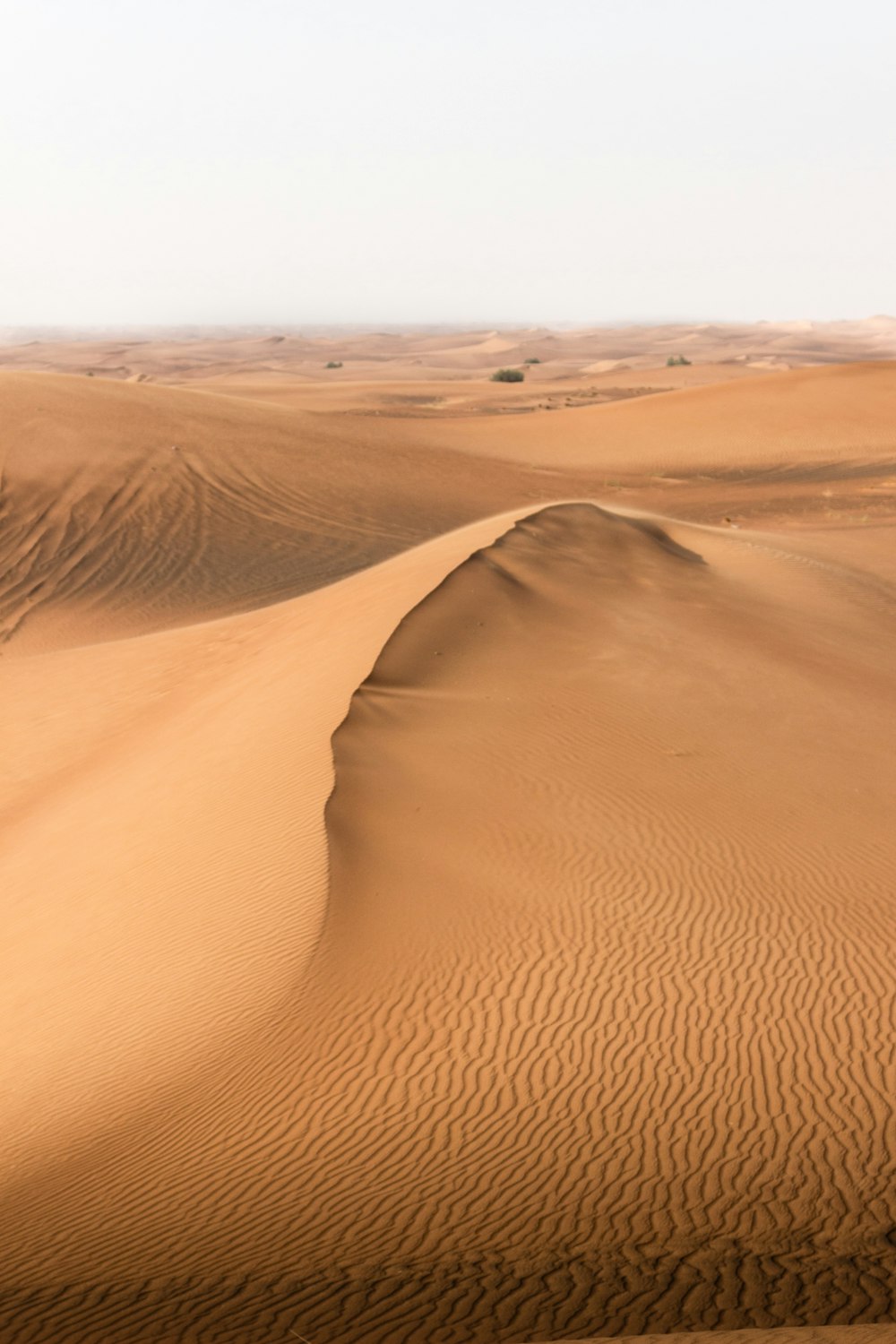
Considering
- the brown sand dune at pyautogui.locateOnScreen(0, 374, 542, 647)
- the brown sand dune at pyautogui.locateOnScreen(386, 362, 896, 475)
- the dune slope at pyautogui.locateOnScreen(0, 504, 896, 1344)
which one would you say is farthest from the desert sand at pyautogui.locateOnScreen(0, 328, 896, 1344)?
the brown sand dune at pyautogui.locateOnScreen(386, 362, 896, 475)

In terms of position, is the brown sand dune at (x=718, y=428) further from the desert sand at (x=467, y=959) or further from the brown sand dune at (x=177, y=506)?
the desert sand at (x=467, y=959)

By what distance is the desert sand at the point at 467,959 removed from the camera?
4445 millimetres

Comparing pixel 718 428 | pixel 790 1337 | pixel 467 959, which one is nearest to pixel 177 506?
pixel 718 428

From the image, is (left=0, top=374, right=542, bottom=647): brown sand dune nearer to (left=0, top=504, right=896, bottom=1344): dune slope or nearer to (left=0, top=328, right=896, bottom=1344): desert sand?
(left=0, top=328, right=896, bottom=1344): desert sand

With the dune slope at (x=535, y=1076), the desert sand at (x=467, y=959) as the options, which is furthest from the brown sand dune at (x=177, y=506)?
the dune slope at (x=535, y=1076)

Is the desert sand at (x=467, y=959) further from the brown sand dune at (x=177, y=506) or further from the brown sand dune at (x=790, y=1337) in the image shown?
the brown sand dune at (x=177, y=506)

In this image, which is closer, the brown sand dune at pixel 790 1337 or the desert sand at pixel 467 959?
the brown sand dune at pixel 790 1337

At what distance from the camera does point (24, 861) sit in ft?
32.6

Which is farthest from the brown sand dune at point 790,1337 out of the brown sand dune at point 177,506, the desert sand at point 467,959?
Answer: the brown sand dune at point 177,506

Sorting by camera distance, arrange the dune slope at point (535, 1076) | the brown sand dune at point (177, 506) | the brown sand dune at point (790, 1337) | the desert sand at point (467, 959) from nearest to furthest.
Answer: the brown sand dune at point (790, 1337) < the dune slope at point (535, 1076) < the desert sand at point (467, 959) < the brown sand dune at point (177, 506)

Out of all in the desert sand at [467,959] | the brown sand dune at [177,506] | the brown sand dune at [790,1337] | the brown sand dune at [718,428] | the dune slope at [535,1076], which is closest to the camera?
the brown sand dune at [790,1337]

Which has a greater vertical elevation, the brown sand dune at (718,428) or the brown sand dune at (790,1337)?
the brown sand dune at (718,428)

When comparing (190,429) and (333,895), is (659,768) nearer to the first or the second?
(333,895)

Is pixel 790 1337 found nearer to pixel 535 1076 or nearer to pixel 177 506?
pixel 535 1076
